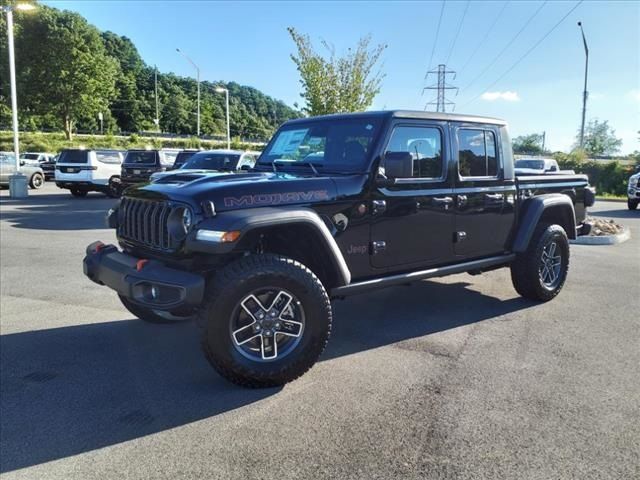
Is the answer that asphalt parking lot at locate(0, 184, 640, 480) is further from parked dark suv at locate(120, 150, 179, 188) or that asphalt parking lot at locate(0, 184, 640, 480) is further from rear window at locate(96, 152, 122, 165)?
rear window at locate(96, 152, 122, 165)

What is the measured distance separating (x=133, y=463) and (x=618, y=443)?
2640 mm

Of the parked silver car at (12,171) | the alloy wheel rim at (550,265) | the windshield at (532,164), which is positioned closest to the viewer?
the alloy wheel rim at (550,265)

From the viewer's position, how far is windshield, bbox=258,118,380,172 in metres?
4.30

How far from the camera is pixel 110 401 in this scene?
3445 millimetres

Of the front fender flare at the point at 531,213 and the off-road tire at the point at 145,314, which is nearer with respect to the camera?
the off-road tire at the point at 145,314

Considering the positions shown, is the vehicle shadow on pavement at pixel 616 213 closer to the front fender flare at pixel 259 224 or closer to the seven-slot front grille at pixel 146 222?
the front fender flare at pixel 259 224

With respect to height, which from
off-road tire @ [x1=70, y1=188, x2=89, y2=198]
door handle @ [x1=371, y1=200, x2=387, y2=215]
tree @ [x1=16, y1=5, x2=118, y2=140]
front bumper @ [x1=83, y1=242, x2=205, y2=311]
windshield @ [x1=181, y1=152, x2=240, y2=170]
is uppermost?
tree @ [x1=16, y1=5, x2=118, y2=140]

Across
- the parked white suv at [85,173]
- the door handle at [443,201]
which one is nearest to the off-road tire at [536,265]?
the door handle at [443,201]

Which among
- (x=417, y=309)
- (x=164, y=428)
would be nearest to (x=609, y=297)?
(x=417, y=309)

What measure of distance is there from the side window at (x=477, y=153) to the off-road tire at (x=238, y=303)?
6.83 ft

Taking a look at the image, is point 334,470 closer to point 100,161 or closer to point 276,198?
point 276,198

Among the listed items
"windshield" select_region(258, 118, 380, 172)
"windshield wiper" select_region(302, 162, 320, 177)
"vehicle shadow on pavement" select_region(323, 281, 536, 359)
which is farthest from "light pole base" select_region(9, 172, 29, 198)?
"windshield wiper" select_region(302, 162, 320, 177)

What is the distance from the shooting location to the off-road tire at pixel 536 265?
555 centimetres

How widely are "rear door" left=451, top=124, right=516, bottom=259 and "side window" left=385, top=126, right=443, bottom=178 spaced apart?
23 centimetres
